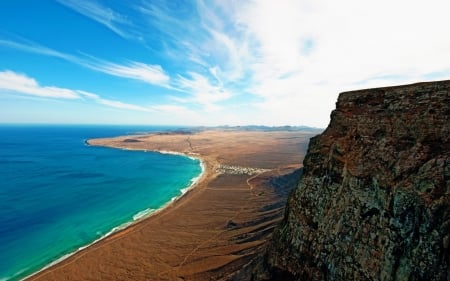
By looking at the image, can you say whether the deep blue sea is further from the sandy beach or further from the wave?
the sandy beach

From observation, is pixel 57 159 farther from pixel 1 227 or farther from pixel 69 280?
pixel 69 280

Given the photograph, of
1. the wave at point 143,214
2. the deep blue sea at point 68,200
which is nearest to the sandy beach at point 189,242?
the wave at point 143,214

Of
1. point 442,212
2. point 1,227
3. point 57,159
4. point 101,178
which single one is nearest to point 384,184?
point 442,212

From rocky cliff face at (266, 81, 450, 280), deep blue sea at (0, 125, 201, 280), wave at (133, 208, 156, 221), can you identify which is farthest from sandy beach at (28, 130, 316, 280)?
rocky cliff face at (266, 81, 450, 280)

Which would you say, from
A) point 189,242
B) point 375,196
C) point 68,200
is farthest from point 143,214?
point 375,196

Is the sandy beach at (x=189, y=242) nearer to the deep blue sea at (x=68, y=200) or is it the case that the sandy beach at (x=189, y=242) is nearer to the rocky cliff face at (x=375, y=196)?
the deep blue sea at (x=68, y=200)

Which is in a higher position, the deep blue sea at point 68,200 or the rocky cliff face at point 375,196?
the rocky cliff face at point 375,196
